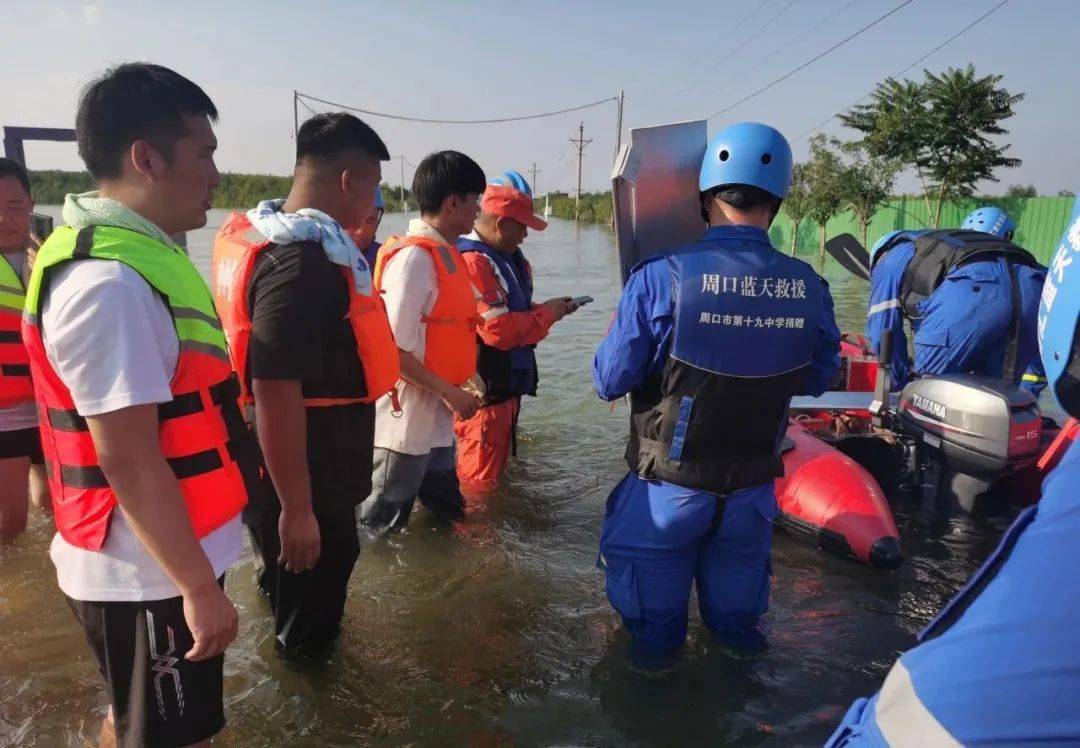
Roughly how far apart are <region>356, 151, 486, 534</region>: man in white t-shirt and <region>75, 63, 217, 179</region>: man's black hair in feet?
5.34

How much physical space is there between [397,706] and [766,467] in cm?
163

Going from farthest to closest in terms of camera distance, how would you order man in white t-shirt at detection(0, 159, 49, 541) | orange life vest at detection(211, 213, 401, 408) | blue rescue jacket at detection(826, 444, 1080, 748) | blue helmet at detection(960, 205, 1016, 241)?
blue helmet at detection(960, 205, 1016, 241), man in white t-shirt at detection(0, 159, 49, 541), orange life vest at detection(211, 213, 401, 408), blue rescue jacket at detection(826, 444, 1080, 748)

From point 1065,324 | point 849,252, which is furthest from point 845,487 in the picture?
point 1065,324

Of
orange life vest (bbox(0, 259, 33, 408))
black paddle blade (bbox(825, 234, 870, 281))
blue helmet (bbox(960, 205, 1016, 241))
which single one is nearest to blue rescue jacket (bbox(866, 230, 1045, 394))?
blue helmet (bbox(960, 205, 1016, 241))

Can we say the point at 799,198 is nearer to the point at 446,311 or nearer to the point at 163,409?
the point at 446,311

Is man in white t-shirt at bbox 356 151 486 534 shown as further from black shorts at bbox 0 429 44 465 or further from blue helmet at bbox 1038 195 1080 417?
blue helmet at bbox 1038 195 1080 417

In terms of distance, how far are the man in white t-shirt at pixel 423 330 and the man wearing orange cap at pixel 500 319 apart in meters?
0.40

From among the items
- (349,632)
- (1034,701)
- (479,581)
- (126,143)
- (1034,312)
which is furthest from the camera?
(1034,312)

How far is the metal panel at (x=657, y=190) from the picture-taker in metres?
2.98

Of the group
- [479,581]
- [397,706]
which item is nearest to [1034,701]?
[397,706]

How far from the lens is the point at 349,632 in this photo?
311 cm

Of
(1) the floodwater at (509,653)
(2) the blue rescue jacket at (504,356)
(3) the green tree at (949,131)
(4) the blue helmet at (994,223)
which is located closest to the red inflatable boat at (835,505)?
(1) the floodwater at (509,653)

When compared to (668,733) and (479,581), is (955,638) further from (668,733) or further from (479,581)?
(479,581)

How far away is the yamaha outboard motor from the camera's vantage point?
12.1 ft
